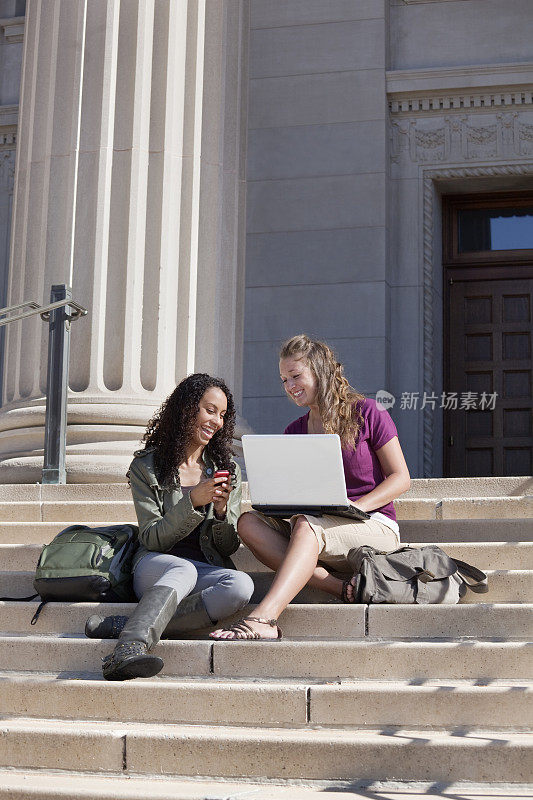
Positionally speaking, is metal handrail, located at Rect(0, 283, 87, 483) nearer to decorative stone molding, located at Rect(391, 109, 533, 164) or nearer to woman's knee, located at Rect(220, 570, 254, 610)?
woman's knee, located at Rect(220, 570, 254, 610)

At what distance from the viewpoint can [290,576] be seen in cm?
483

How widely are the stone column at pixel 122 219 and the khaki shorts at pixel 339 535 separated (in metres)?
2.72

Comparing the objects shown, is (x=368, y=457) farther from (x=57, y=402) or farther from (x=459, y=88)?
(x=459, y=88)

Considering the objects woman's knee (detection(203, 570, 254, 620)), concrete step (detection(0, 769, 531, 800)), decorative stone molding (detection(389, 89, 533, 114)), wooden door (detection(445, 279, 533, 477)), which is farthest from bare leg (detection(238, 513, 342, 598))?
decorative stone molding (detection(389, 89, 533, 114))

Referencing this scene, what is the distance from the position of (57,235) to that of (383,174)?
179 inches

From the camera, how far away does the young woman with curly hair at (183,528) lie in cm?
455

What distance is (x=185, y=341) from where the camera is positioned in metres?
8.06

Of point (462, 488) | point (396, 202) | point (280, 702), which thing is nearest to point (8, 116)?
point (396, 202)

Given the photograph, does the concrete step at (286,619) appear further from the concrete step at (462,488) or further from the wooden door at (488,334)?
the wooden door at (488,334)

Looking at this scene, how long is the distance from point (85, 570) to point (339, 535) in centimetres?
120

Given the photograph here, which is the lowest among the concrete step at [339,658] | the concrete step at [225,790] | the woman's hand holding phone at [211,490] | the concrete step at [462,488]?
the concrete step at [225,790]

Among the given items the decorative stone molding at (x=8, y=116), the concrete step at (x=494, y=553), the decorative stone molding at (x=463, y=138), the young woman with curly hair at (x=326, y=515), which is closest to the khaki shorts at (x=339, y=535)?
the young woman with curly hair at (x=326, y=515)

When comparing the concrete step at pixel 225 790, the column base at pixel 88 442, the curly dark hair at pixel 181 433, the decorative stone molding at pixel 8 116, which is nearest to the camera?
the concrete step at pixel 225 790

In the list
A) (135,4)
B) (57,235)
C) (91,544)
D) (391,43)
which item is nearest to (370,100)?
(391,43)
